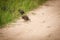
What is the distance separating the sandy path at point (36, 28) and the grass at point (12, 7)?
1.01 feet

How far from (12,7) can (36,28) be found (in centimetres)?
200

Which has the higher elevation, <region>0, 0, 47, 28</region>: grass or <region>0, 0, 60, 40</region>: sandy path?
<region>0, 0, 47, 28</region>: grass

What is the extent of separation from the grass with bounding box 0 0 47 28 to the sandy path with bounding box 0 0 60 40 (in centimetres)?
31

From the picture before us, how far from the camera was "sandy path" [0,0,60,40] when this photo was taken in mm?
6265

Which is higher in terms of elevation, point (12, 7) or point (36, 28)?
point (12, 7)

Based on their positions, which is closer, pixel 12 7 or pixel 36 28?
pixel 36 28

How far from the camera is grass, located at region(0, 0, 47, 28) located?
7559 mm

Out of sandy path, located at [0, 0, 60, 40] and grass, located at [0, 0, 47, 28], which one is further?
grass, located at [0, 0, 47, 28]

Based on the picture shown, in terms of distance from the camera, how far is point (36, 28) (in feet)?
22.7

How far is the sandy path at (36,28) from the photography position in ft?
20.6

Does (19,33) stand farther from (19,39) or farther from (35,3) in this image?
(35,3)

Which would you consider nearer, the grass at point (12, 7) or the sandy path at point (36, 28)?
the sandy path at point (36, 28)

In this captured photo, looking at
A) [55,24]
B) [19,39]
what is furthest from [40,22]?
[19,39]

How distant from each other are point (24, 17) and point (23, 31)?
1.06 meters
